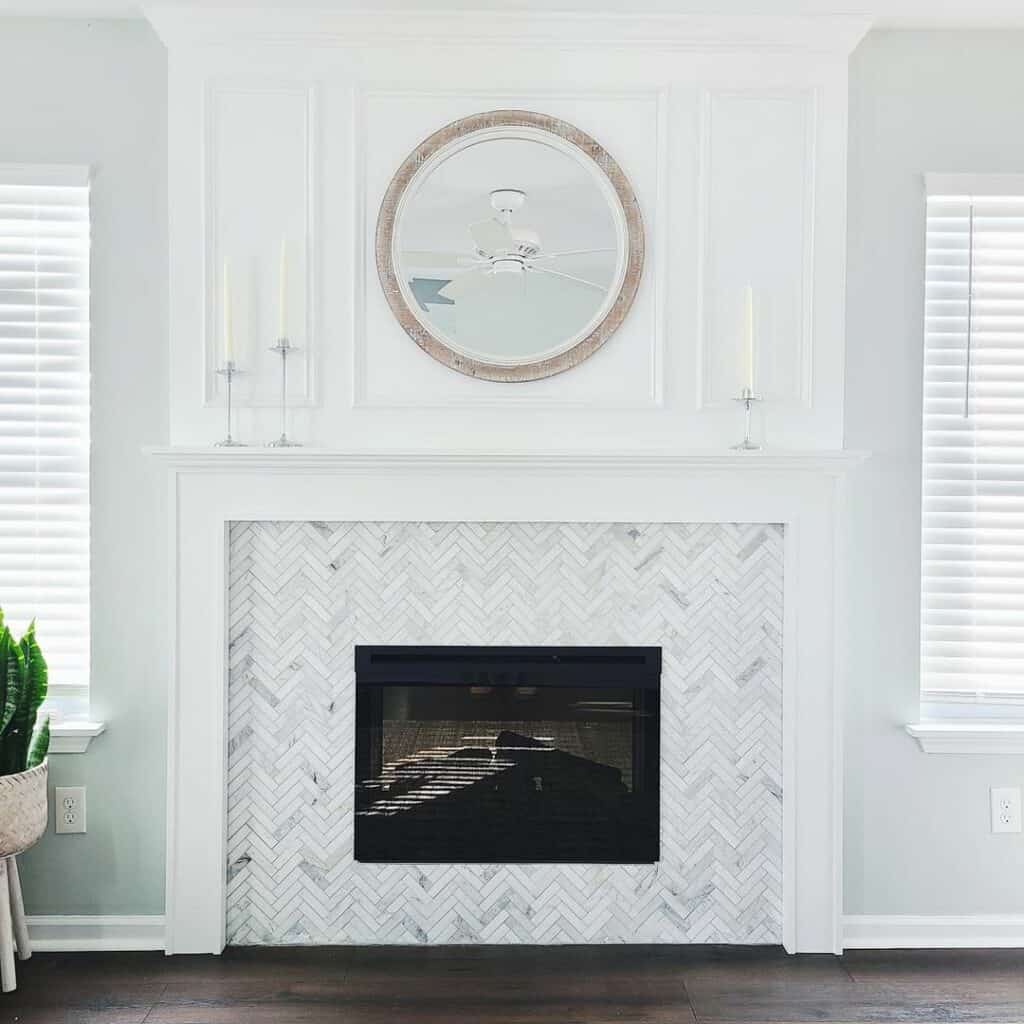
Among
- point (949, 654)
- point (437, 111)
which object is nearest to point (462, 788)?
point (949, 654)

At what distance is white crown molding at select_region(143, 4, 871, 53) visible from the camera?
2.23 m

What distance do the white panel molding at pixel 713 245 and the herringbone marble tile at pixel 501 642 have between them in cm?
37

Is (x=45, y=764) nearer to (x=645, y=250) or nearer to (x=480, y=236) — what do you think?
(x=480, y=236)

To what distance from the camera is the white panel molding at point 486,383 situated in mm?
2289

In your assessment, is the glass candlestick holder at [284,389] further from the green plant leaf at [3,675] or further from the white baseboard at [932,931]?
the white baseboard at [932,931]

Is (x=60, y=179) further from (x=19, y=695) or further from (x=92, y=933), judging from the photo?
(x=92, y=933)

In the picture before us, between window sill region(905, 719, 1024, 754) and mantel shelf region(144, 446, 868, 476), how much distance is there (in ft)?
2.50

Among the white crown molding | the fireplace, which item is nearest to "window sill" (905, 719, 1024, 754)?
the fireplace

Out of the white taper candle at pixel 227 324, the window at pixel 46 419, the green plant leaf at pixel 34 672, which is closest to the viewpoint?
the green plant leaf at pixel 34 672

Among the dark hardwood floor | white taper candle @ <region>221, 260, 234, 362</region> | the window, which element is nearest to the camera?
the dark hardwood floor

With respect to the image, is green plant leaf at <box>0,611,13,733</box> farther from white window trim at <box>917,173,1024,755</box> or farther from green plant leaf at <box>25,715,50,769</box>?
white window trim at <box>917,173,1024,755</box>

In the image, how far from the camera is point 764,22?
2.25 metres

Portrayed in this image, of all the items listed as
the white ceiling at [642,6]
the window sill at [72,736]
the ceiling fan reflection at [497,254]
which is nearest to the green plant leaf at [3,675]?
the window sill at [72,736]

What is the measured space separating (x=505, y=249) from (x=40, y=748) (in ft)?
5.70
